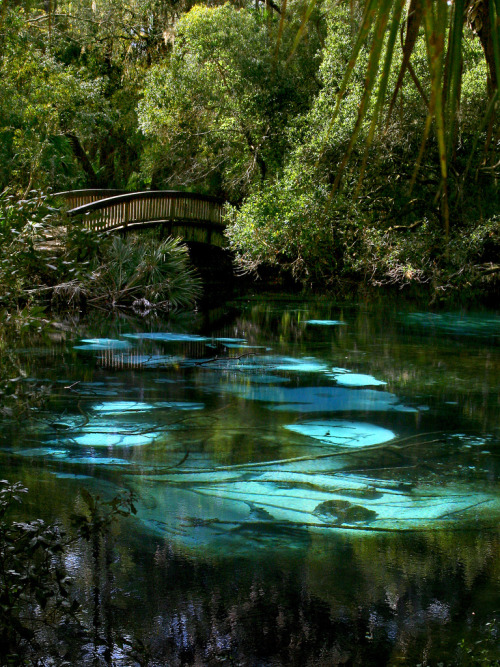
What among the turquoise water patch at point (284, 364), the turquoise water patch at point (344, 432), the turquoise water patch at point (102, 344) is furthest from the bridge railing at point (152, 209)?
the turquoise water patch at point (344, 432)

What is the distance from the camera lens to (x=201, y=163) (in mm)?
25234

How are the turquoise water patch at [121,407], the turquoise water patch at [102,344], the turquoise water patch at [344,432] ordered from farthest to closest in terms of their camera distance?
the turquoise water patch at [102,344] < the turquoise water patch at [121,407] < the turquoise water patch at [344,432]

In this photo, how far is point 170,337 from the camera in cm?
1287

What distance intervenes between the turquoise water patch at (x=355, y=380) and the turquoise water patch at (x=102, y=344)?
137 inches

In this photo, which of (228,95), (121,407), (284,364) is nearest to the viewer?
(121,407)

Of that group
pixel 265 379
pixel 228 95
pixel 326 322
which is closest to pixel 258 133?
pixel 228 95

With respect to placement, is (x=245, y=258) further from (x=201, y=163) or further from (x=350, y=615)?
(x=350, y=615)

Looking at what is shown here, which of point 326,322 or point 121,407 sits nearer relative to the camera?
point 121,407

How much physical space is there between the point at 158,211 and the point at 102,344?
9046 millimetres

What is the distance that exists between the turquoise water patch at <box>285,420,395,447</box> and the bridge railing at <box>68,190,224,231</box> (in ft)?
31.8

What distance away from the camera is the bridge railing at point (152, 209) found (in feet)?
59.0

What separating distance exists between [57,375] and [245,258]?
12.3 metres

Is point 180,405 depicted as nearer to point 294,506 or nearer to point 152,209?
point 294,506

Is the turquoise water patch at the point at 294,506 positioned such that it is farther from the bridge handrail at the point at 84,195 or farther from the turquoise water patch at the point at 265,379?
the bridge handrail at the point at 84,195
